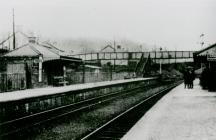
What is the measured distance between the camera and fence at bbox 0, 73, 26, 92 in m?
20.1

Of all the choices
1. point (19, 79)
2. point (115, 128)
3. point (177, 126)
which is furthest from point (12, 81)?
point (177, 126)

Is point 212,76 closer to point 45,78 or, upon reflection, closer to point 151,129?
point 45,78

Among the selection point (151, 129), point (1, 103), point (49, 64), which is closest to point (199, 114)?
point (151, 129)

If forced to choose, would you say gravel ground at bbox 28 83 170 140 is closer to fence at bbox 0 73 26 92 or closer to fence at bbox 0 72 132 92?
fence at bbox 0 73 26 92

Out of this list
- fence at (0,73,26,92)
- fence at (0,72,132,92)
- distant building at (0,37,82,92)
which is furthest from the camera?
distant building at (0,37,82,92)

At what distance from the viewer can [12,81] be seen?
877 inches

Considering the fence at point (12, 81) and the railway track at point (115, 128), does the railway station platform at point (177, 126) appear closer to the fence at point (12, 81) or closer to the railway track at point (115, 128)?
the railway track at point (115, 128)

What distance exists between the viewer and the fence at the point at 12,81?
20136mm

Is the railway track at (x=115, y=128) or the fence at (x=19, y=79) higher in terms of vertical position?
the fence at (x=19, y=79)

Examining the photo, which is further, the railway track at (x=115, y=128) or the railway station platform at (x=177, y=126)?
the railway track at (x=115, y=128)

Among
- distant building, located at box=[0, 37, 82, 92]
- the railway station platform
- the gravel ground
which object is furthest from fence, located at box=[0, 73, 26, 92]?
the railway station platform

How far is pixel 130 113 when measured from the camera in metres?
14.5

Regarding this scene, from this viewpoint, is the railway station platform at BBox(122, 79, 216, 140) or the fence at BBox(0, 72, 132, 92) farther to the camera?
the fence at BBox(0, 72, 132, 92)

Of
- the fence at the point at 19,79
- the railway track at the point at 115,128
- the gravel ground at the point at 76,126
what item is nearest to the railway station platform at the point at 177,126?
the railway track at the point at 115,128
